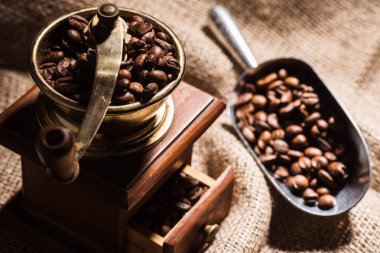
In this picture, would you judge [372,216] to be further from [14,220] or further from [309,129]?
[14,220]

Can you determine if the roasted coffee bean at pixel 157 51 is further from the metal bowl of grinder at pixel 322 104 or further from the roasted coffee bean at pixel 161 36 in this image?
the metal bowl of grinder at pixel 322 104

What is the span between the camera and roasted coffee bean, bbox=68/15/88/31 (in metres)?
1.37

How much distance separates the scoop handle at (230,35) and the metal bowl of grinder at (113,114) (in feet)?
2.07

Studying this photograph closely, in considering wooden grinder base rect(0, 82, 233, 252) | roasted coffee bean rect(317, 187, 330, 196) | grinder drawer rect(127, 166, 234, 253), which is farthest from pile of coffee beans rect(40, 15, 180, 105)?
roasted coffee bean rect(317, 187, 330, 196)

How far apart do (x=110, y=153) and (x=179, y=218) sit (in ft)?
0.94

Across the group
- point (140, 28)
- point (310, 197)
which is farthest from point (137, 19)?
point (310, 197)

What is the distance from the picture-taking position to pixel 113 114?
1255mm

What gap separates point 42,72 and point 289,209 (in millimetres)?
810

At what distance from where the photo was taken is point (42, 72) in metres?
1.33

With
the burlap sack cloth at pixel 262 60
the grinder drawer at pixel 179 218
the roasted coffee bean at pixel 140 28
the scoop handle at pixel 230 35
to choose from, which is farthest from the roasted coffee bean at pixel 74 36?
the scoop handle at pixel 230 35

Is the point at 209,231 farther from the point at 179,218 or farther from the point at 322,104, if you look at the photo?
the point at 322,104

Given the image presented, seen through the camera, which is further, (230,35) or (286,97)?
(230,35)

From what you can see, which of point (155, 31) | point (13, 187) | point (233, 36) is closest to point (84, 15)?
point (155, 31)

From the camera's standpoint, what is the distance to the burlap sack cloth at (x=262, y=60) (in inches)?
67.4
